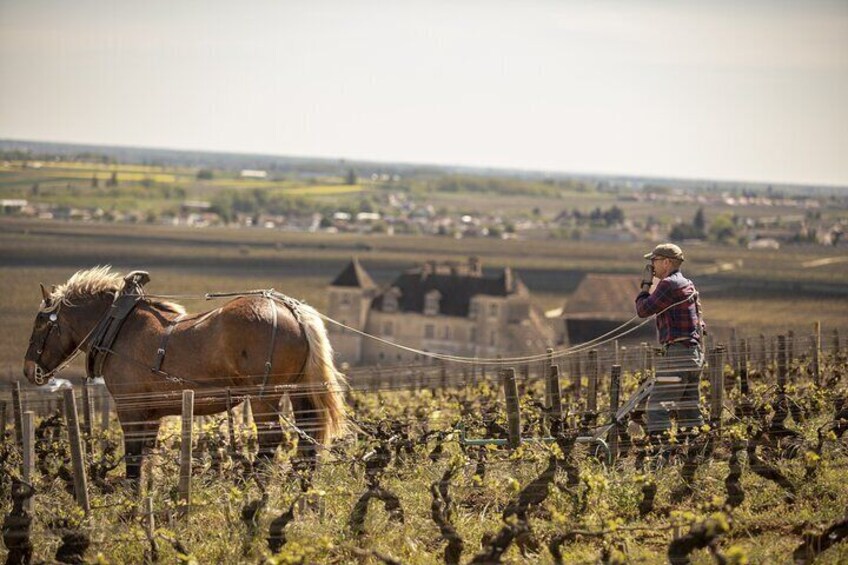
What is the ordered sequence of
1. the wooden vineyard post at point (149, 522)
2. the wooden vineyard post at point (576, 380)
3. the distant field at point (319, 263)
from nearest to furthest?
the wooden vineyard post at point (149, 522) → the wooden vineyard post at point (576, 380) → the distant field at point (319, 263)

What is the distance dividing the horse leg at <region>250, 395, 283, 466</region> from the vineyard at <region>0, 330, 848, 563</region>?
7 centimetres

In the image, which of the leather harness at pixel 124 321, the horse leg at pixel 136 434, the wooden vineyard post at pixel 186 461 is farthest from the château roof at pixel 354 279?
the wooden vineyard post at pixel 186 461

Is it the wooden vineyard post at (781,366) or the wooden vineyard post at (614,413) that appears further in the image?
the wooden vineyard post at (781,366)

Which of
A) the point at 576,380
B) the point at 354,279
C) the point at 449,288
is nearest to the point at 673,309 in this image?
the point at 576,380

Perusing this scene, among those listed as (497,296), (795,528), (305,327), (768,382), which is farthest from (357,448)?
(497,296)

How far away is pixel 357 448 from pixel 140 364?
193 cm

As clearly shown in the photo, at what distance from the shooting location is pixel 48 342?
38.0ft

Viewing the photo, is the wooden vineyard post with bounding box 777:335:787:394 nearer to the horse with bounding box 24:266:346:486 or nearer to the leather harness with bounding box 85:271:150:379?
the horse with bounding box 24:266:346:486

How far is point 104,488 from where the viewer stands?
10.2 meters

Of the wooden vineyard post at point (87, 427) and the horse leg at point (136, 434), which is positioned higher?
the horse leg at point (136, 434)

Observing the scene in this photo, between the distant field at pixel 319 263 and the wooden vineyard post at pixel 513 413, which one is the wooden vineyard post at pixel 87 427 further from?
the distant field at pixel 319 263

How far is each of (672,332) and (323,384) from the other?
268 centimetres

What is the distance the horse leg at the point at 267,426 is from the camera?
392 inches

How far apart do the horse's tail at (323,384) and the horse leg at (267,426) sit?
0.29 m
